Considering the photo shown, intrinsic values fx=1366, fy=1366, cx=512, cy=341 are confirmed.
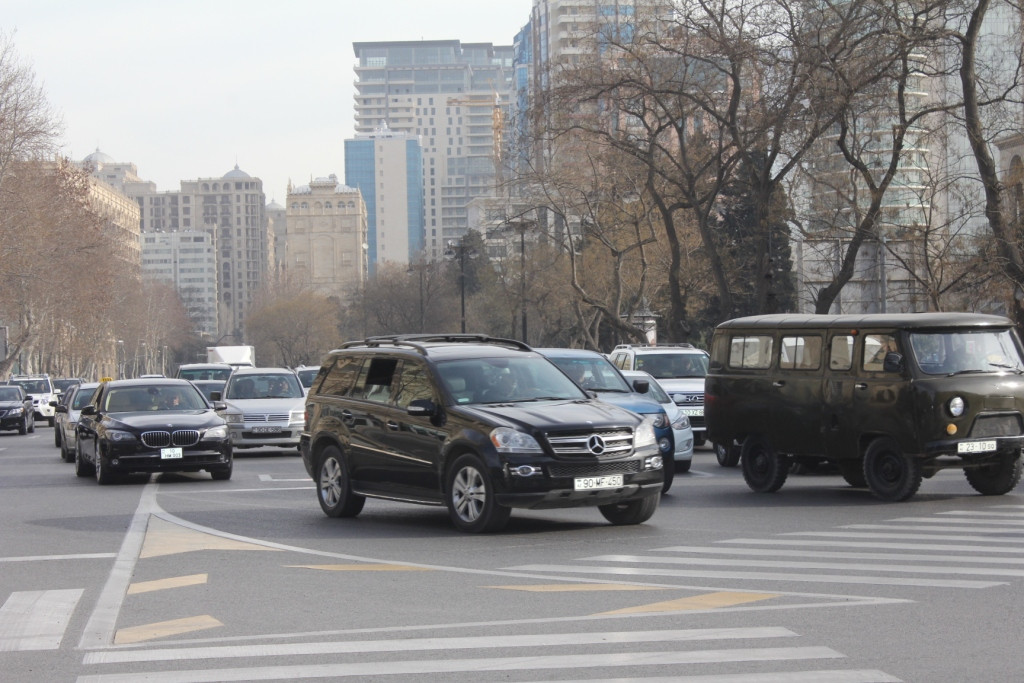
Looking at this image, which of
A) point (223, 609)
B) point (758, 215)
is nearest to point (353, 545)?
point (223, 609)

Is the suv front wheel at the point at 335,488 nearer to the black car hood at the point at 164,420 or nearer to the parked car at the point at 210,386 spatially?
the black car hood at the point at 164,420

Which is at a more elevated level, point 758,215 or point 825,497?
point 758,215

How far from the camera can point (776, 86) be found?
3388 centimetres

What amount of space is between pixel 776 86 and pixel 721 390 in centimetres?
1735

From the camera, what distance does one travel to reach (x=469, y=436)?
43.5ft

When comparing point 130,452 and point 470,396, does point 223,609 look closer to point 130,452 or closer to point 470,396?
point 470,396

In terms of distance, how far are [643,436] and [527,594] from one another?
403 cm

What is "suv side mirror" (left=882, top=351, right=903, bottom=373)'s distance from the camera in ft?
50.9

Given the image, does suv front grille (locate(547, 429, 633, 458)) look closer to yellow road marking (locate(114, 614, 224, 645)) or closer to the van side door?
the van side door

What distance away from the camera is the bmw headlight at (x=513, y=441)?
12.9 metres

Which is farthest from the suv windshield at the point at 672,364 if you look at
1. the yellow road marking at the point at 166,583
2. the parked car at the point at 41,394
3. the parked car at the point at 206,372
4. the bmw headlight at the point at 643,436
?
the parked car at the point at 41,394

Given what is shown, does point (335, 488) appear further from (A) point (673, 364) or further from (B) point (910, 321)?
(A) point (673, 364)

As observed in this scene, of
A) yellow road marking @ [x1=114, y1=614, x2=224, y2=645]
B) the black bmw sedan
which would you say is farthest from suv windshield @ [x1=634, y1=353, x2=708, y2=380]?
yellow road marking @ [x1=114, y1=614, x2=224, y2=645]

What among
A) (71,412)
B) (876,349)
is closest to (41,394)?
(71,412)
